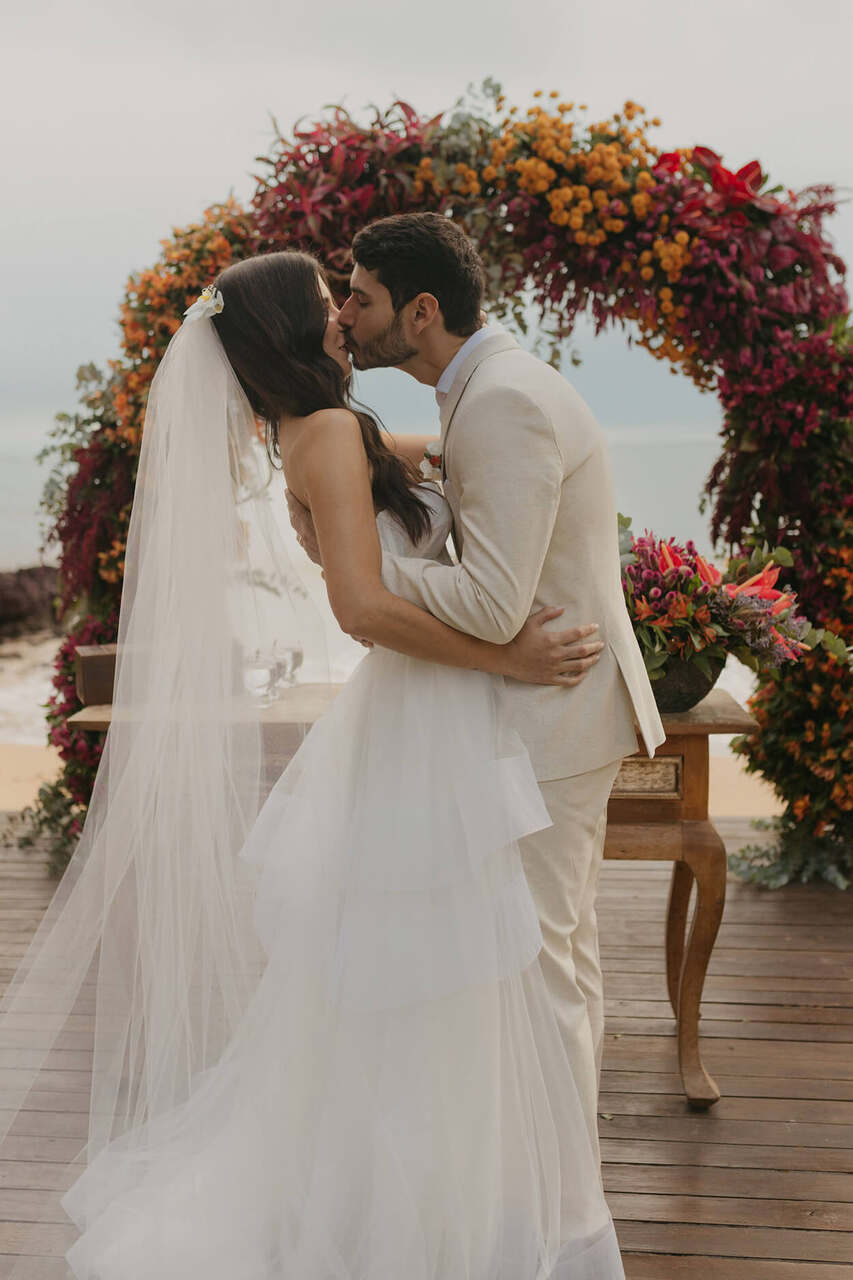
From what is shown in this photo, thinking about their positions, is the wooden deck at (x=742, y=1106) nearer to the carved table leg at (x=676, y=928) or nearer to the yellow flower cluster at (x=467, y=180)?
the carved table leg at (x=676, y=928)

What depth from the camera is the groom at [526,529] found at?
165 centimetres

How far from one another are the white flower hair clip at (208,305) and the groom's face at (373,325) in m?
0.20

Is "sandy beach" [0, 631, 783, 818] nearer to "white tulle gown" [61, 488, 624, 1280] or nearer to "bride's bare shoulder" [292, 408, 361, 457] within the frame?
"white tulle gown" [61, 488, 624, 1280]

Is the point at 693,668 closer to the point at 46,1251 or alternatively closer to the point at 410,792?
the point at 410,792

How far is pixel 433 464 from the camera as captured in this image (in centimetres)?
199

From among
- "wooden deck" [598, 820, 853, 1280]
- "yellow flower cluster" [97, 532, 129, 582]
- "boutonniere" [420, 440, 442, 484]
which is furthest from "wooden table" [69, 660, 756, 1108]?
"yellow flower cluster" [97, 532, 129, 582]

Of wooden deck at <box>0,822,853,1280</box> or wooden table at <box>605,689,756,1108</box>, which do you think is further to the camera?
wooden table at <box>605,689,756,1108</box>

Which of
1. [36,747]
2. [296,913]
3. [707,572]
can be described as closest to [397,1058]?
[296,913]

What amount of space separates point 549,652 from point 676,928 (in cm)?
143

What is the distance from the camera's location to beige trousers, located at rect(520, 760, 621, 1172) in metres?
1.86

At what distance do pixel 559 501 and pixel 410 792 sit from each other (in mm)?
512

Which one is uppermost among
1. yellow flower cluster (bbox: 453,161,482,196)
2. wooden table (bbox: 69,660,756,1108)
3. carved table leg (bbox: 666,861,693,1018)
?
yellow flower cluster (bbox: 453,161,482,196)

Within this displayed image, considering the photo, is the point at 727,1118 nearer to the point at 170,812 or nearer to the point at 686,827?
the point at 686,827

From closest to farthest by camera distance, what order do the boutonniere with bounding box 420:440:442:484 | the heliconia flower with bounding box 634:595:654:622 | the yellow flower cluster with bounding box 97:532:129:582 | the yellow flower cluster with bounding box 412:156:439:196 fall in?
1. the boutonniere with bounding box 420:440:442:484
2. the heliconia flower with bounding box 634:595:654:622
3. the yellow flower cluster with bounding box 412:156:439:196
4. the yellow flower cluster with bounding box 97:532:129:582
